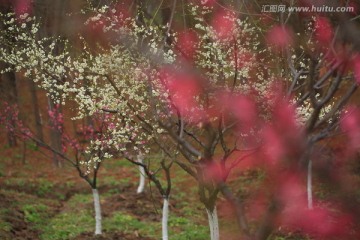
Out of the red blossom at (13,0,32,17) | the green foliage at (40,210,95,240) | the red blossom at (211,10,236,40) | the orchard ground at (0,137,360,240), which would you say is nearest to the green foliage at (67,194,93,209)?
the orchard ground at (0,137,360,240)

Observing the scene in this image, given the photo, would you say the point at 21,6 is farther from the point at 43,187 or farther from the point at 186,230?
the point at 43,187

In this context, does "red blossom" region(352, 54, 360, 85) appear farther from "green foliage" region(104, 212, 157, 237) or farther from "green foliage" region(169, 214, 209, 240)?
"green foliage" region(104, 212, 157, 237)

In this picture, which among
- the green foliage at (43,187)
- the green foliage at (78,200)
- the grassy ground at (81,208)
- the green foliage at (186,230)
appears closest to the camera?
the green foliage at (186,230)

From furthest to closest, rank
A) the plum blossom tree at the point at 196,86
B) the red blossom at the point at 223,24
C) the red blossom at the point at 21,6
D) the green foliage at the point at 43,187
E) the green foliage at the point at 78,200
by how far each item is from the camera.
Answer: the green foliage at the point at 43,187, the green foliage at the point at 78,200, the red blossom at the point at 21,6, the red blossom at the point at 223,24, the plum blossom tree at the point at 196,86

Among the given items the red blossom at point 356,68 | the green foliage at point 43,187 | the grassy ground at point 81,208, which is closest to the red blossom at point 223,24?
the grassy ground at point 81,208

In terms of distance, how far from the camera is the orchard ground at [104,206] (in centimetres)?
1401

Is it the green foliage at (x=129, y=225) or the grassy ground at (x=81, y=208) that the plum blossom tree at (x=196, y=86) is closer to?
the grassy ground at (x=81, y=208)

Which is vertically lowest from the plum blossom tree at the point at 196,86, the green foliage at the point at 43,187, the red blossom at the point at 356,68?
the red blossom at the point at 356,68

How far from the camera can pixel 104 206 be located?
18172 millimetres

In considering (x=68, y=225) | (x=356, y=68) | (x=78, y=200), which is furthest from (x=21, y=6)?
(x=356, y=68)

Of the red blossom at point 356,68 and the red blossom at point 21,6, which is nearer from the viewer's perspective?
the red blossom at point 356,68

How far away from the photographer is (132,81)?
10102 mm

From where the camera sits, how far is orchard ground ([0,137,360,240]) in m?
14.0

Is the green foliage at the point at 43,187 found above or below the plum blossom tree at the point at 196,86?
above
